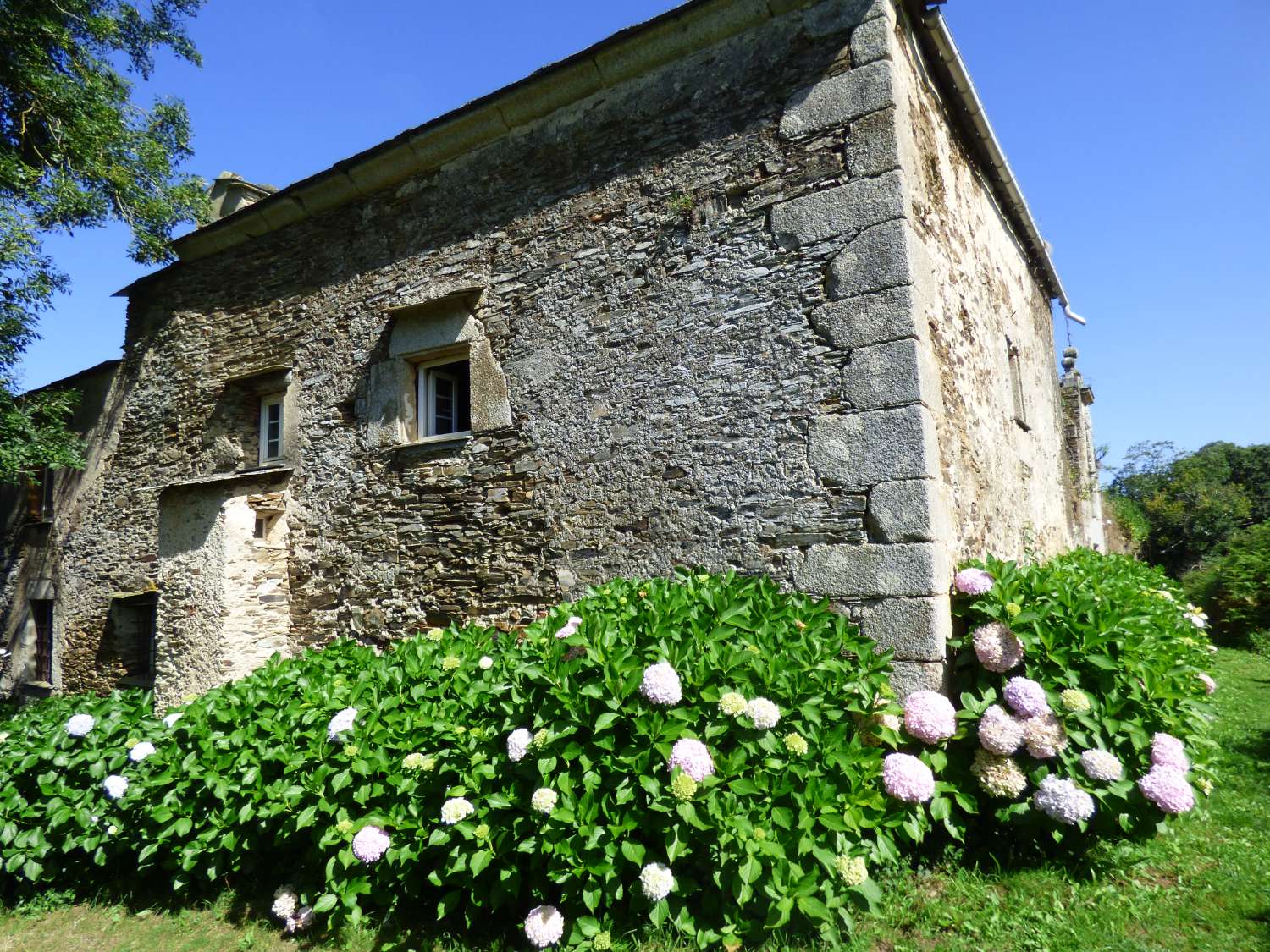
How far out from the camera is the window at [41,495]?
10.2 m

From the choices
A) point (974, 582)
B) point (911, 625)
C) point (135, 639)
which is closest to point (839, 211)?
point (974, 582)

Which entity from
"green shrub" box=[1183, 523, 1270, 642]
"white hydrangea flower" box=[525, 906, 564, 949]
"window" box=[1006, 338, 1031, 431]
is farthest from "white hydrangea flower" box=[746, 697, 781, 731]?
"green shrub" box=[1183, 523, 1270, 642]

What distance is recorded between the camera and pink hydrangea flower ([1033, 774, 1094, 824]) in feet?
10.8

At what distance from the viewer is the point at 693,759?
293cm

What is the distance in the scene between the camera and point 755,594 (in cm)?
417

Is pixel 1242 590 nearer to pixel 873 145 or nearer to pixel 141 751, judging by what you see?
pixel 873 145

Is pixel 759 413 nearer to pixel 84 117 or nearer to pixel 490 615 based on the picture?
pixel 490 615

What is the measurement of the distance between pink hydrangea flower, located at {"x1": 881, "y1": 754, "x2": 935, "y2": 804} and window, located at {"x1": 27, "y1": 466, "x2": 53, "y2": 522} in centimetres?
1144

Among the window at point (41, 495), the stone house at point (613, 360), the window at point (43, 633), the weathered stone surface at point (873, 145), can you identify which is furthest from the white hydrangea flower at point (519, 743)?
the window at point (41, 495)

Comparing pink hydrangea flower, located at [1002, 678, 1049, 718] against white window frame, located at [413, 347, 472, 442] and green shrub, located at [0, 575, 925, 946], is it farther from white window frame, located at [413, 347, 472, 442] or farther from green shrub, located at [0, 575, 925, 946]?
white window frame, located at [413, 347, 472, 442]

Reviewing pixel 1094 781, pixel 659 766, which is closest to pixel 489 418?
pixel 659 766

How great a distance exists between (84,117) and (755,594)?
9.22 metres

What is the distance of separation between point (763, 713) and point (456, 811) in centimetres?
140

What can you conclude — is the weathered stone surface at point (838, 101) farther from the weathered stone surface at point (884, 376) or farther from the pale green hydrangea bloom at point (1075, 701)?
the pale green hydrangea bloom at point (1075, 701)
